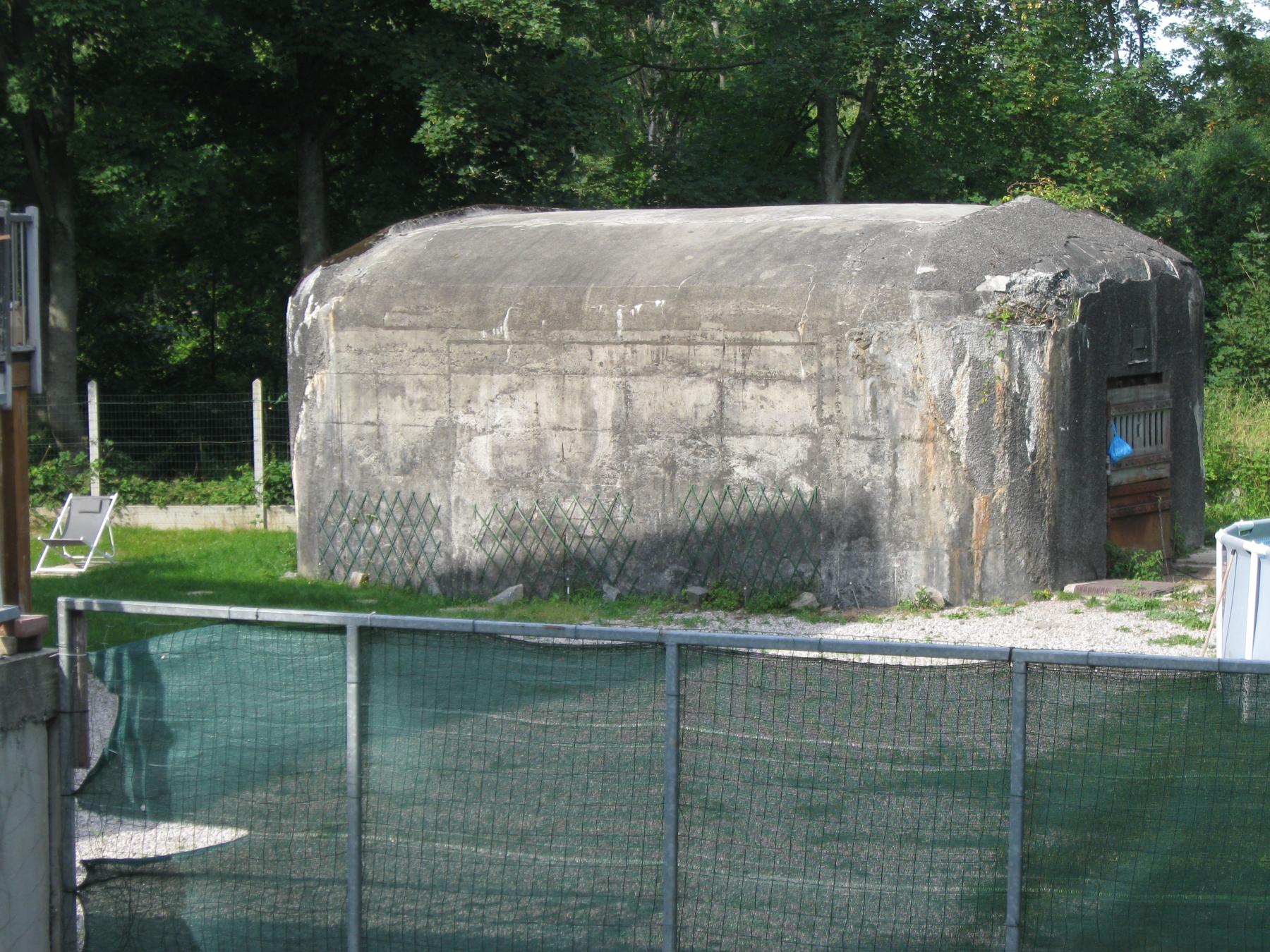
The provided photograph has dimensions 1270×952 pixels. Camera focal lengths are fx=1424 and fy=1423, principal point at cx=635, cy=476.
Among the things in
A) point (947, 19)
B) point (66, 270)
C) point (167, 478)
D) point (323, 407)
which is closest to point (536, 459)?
point (323, 407)

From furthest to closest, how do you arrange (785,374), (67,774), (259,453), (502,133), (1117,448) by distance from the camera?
(502,133)
(259,453)
(1117,448)
(785,374)
(67,774)

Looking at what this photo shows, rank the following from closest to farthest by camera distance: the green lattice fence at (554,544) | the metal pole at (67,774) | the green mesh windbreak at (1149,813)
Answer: the green mesh windbreak at (1149,813) → the metal pole at (67,774) → the green lattice fence at (554,544)

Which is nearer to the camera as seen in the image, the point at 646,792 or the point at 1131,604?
the point at 646,792

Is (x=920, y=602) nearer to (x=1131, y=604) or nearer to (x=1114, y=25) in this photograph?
(x=1131, y=604)

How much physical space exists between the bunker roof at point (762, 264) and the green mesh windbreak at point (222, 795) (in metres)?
Result: 6.74

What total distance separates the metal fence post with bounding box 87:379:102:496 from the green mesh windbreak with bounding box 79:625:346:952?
11.7 metres

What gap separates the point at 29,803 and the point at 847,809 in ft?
8.29

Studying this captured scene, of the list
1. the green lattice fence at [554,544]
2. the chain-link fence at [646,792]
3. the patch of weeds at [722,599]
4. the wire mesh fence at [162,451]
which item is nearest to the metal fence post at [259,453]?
the wire mesh fence at [162,451]

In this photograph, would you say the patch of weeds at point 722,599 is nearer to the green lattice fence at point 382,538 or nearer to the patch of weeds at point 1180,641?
the green lattice fence at point 382,538

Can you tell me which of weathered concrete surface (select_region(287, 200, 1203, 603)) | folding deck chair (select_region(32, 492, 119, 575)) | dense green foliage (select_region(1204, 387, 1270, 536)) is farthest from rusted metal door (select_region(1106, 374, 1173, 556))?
folding deck chair (select_region(32, 492, 119, 575))

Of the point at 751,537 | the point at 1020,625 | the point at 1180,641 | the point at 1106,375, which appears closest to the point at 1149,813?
the point at 1180,641

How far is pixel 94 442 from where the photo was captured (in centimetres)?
1567

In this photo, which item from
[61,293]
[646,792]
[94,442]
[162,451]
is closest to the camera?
[646,792]

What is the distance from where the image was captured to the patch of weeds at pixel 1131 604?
985 centimetres
